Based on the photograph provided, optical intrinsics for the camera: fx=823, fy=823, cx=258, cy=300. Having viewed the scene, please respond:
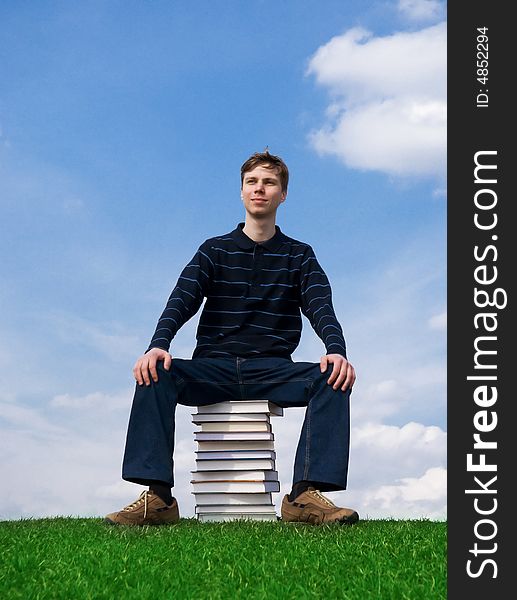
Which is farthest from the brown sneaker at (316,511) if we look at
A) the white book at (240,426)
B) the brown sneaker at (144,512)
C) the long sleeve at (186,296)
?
the long sleeve at (186,296)

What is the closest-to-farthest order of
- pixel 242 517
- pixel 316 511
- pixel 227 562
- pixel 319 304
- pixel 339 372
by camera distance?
pixel 227 562 < pixel 316 511 < pixel 339 372 < pixel 242 517 < pixel 319 304

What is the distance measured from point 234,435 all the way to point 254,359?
0.47 m

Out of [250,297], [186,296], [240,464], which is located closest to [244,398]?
[240,464]

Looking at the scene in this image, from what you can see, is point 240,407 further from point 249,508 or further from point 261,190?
point 261,190

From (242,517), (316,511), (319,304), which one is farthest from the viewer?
(319,304)

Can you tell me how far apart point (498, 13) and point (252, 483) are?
3.02 meters

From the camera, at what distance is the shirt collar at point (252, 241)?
5270mm

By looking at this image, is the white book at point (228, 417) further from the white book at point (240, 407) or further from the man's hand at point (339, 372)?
the man's hand at point (339, 372)

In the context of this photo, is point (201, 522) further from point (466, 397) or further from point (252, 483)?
point (466, 397)

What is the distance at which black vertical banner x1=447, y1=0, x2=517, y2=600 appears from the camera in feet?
8.64

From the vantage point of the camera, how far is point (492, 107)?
9.14 ft

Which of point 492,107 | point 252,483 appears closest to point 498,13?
point 492,107

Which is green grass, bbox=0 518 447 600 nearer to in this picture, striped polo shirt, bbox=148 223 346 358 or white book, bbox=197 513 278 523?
white book, bbox=197 513 278 523

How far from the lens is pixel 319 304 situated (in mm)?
5113
